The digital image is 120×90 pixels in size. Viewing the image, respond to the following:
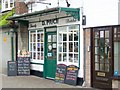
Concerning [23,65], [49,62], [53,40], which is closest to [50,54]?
[49,62]

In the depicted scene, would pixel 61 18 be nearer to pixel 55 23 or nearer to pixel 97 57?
pixel 55 23

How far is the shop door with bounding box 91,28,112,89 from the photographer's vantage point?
11695 mm

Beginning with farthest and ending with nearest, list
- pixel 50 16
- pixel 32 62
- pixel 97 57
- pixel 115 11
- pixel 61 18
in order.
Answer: pixel 32 62
pixel 50 16
pixel 61 18
pixel 97 57
pixel 115 11

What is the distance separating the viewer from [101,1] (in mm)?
11836

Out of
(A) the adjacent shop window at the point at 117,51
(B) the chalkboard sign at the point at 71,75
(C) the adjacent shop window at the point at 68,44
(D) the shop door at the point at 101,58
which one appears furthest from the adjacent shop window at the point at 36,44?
(A) the adjacent shop window at the point at 117,51

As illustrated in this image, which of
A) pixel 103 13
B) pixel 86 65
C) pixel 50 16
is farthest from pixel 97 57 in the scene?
pixel 50 16

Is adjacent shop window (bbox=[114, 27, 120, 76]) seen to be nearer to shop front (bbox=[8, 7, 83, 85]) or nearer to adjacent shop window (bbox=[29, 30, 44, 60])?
shop front (bbox=[8, 7, 83, 85])

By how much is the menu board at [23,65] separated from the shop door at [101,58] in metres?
5.50

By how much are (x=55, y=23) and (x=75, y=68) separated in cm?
271

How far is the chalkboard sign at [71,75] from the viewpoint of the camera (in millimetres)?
13180

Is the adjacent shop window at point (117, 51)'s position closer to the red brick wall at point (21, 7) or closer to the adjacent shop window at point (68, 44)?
the adjacent shop window at point (68, 44)

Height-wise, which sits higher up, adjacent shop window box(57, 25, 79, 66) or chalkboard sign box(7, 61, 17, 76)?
adjacent shop window box(57, 25, 79, 66)

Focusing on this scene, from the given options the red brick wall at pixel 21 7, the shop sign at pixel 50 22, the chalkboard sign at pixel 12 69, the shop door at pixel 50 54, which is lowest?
the chalkboard sign at pixel 12 69

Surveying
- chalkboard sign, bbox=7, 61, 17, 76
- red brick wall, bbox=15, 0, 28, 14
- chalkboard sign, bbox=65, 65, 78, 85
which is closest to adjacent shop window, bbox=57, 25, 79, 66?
chalkboard sign, bbox=65, 65, 78, 85
